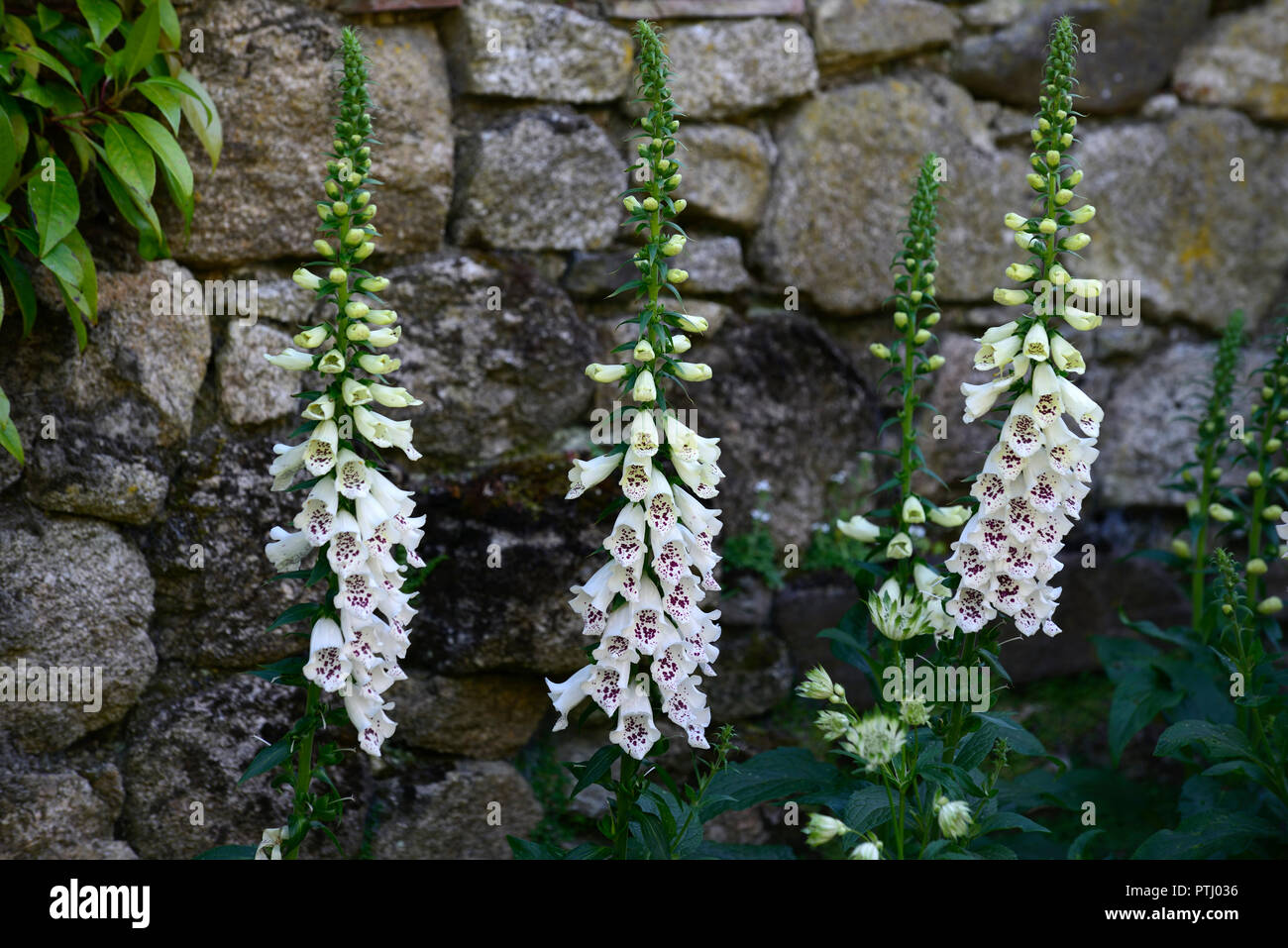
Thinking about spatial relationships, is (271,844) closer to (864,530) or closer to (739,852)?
(739,852)

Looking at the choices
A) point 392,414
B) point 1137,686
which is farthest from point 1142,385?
point 392,414

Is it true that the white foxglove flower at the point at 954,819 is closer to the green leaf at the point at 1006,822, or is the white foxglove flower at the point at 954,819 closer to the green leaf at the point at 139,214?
the green leaf at the point at 1006,822

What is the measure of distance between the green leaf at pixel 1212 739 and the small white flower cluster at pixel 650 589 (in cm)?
116

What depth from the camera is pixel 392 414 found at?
3594 millimetres

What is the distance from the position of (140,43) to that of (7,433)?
3.43 ft

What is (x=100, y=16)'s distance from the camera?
2.91m

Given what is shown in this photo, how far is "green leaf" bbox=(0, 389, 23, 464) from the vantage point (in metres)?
2.86

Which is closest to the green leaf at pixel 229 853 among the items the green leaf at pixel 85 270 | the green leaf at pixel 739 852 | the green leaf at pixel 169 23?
the green leaf at pixel 739 852

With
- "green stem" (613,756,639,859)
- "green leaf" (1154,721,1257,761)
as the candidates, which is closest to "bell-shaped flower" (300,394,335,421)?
"green stem" (613,756,639,859)

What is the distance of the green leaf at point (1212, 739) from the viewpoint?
2.72 metres

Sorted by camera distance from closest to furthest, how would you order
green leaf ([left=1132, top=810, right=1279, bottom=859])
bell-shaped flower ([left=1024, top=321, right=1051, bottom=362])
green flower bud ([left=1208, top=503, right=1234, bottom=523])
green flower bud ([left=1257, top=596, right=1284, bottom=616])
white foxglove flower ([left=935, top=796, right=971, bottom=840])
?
white foxglove flower ([left=935, top=796, right=971, bottom=840])
bell-shaped flower ([left=1024, top=321, right=1051, bottom=362])
green leaf ([left=1132, top=810, right=1279, bottom=859])
green flower bud ([left=1257, top=596, right=1284, bottom=616])
green flower bud ([left=1208, top=503, right=1234, bottom=523])

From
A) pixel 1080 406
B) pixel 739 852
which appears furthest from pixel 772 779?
pixel 1080 406

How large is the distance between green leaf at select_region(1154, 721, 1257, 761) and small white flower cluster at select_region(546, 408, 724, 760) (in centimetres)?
116

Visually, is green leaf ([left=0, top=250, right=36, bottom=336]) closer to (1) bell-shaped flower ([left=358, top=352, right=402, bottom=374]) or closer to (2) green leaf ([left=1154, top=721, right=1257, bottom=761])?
(1) bell-shaped flower ([left=358, top=352, right=402, bottom=374])
